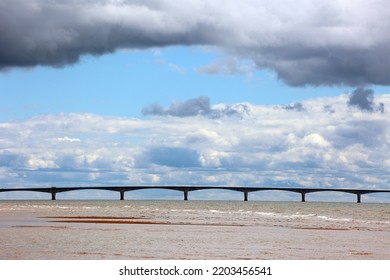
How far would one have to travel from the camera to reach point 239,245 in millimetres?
33500

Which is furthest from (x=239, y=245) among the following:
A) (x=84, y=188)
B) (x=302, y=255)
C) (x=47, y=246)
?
(x=84, y=188)

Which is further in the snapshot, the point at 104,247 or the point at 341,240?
the point at 341,240

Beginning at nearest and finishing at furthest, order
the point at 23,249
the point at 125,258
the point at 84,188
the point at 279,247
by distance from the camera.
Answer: the point at 125,258 → the point at 23,249 → the point at 279,247 → the point at 84,188

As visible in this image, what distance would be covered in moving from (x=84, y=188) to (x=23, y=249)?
164 meters

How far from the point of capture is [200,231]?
43.1 metres

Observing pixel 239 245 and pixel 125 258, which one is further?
pixel 239 245

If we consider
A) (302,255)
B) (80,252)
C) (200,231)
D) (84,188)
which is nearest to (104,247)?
(80,252)

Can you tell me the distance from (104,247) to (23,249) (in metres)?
3.76
